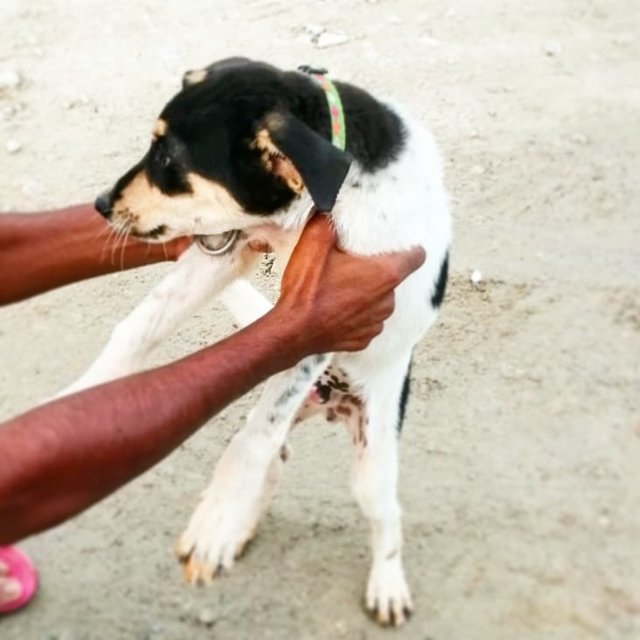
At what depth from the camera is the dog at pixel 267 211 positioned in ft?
8.70

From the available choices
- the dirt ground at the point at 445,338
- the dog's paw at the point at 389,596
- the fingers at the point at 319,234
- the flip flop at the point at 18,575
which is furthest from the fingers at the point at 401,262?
the flip flop at the point at 18,575

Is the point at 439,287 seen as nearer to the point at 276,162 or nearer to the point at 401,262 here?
the point at 401,262

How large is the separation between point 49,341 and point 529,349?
1710 millimetres

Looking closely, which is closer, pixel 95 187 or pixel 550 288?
pixel 550 288

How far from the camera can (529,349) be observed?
409cm

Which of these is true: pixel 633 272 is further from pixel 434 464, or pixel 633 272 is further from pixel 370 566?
pixel 370 566

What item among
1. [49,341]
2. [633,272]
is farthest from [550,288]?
[49,341]

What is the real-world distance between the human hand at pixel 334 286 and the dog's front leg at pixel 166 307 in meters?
0.25

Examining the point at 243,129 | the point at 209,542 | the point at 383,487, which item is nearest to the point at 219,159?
the point at 243,129

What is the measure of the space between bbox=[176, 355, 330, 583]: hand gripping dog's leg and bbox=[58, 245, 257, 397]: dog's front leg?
313mm

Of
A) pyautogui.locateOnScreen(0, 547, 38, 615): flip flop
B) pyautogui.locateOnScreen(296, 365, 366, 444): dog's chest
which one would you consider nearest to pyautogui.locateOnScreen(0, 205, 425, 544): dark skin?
pyautogui.locateOnScreen(296, 365, 366, 444): dog's chest

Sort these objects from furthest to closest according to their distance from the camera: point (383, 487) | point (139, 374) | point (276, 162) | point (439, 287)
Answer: point (383, 487)
point (439, 287)
point (276, 162)
point (139, 374)

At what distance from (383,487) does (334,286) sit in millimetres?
647

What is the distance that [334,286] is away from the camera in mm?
2719
